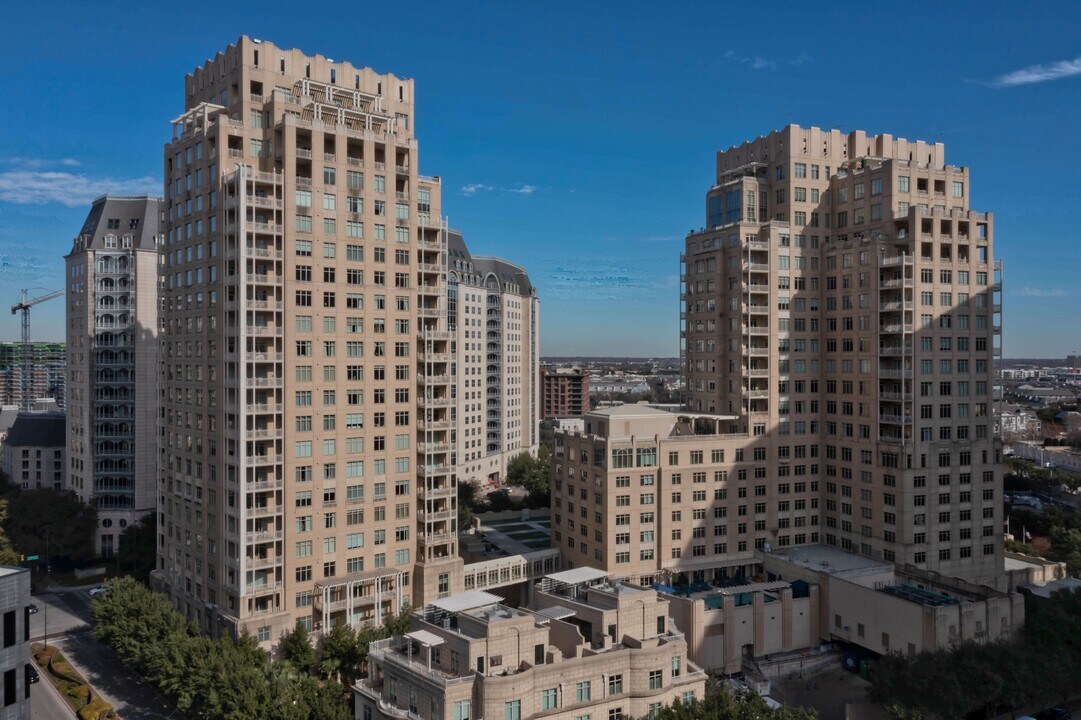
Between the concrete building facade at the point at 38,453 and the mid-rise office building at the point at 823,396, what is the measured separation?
91026 millimetres

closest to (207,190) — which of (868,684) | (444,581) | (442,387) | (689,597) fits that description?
(442,387)

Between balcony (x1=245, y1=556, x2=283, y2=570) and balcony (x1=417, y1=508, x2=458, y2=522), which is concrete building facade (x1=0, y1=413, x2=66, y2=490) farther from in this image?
balcony (x1=417, y1=508, x2=458, y2=522)

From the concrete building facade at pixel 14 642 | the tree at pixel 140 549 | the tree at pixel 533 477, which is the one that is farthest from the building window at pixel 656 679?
the tree at pixel 533 477

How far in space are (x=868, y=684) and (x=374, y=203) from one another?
65541 mm

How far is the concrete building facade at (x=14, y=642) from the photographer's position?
120ft

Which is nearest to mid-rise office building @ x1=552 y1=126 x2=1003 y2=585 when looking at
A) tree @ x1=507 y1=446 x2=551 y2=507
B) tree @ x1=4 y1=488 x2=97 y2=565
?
tree @ x1=507 y1=446 x2=551 y2=507

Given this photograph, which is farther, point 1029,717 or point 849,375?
point 849,375

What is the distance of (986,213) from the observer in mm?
95250

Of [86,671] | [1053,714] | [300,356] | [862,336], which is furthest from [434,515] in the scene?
[1053,714]

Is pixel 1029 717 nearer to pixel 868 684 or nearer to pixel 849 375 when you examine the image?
pixel 868 684

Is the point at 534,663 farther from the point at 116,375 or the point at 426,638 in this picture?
the point at 116,375

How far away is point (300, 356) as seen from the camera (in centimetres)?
7569

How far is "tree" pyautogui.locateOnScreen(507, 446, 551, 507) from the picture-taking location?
464 ft

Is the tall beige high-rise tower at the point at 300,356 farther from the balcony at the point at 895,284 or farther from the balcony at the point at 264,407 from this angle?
the balcony at the point at 895,284
